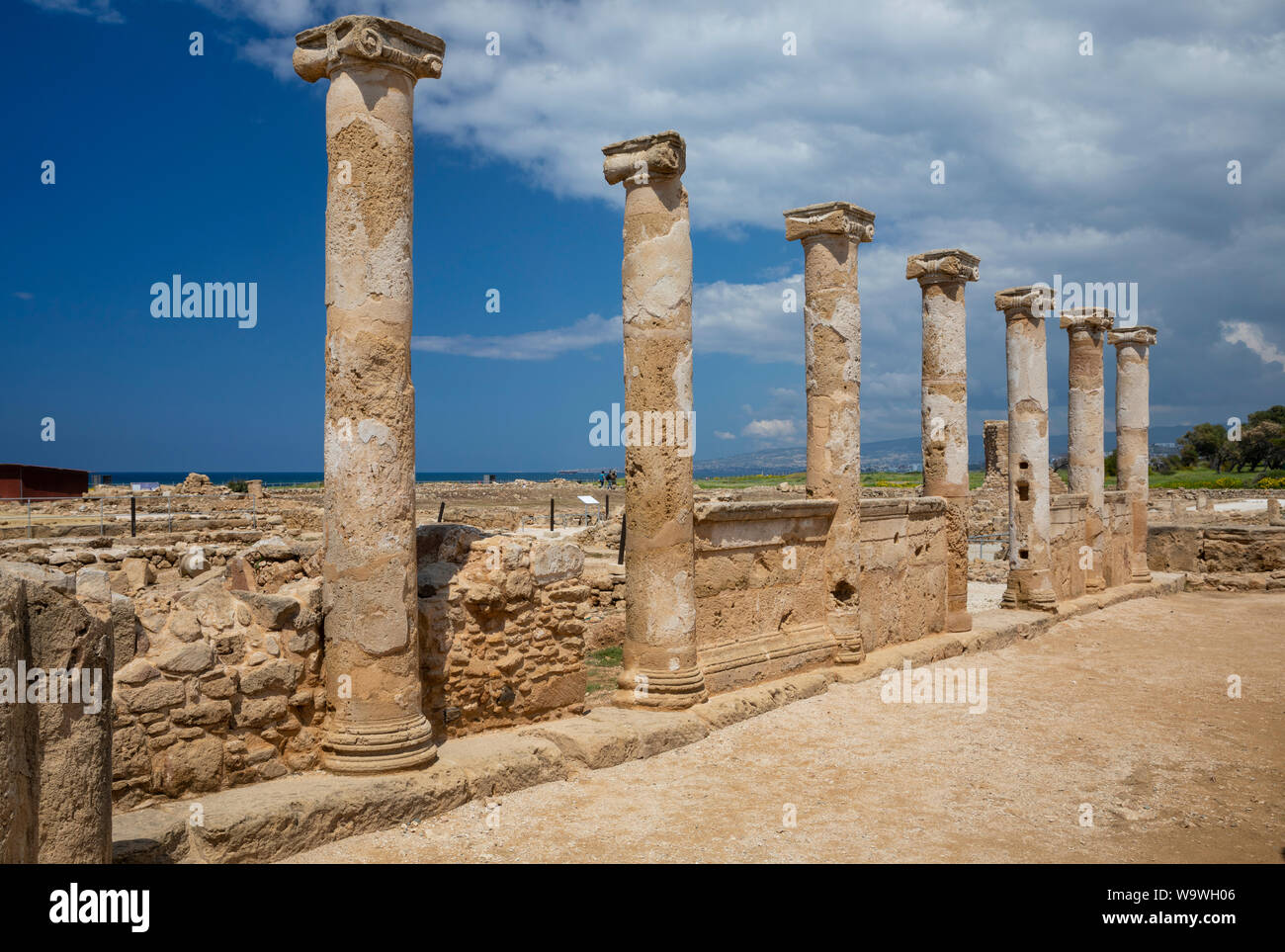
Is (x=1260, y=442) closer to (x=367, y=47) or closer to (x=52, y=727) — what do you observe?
(x=367, y=47)

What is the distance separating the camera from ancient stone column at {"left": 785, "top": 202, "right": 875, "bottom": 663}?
9.43 m

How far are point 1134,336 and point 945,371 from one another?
24.4 ft

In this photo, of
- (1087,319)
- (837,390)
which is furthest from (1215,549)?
(837,390)

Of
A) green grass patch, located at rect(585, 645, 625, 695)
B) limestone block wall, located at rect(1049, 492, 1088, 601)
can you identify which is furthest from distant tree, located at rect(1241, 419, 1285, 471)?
green grass patch, located at rect(585, 645, 625, 695)

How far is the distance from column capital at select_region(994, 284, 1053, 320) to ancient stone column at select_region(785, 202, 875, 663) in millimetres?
4850

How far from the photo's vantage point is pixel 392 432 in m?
5.57

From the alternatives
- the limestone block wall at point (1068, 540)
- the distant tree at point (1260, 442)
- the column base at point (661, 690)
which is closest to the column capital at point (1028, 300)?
the limestone block wall at point (1068, 540)

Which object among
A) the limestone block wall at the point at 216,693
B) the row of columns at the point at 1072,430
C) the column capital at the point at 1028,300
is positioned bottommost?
the limestone block wall at the point at 216,693

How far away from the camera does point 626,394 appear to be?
7645 mm

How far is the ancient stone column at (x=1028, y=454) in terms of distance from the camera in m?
13.6

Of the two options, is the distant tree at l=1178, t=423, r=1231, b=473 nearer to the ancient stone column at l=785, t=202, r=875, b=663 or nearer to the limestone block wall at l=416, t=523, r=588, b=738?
the ancient stone column at l=785, t=202, r=875, b=663

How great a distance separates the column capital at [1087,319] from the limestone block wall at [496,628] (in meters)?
12.2

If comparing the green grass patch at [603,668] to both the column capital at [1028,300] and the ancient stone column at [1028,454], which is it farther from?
the column capital at [1028,300]

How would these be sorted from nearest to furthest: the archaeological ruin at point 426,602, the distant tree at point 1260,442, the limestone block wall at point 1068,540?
the archaeological ruin at point 426,602
the limestone block wall at point 1068,540
the distant tree at point 1260,442
